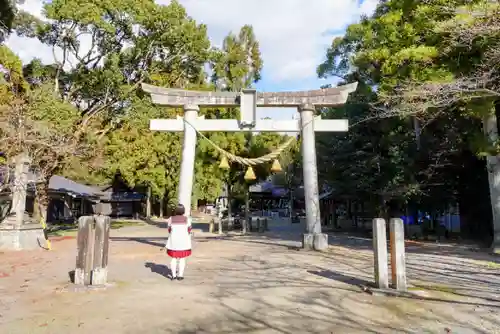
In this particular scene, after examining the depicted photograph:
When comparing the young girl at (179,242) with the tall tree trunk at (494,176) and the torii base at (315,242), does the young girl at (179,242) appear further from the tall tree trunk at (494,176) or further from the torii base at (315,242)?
the tall tree trunk at (494,176)

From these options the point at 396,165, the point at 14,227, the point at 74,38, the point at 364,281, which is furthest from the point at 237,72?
the point at 364,281

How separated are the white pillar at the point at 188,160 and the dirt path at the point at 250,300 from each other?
10.4 ft

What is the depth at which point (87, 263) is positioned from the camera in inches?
279

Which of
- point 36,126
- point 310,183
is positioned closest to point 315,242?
point 310,183

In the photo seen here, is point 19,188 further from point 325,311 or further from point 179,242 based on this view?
point 325,311

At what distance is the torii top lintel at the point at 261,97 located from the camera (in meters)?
13.3

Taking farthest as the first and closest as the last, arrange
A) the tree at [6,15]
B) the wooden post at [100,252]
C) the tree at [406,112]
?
the tree at [6,15], the tree at [406,112], the wooden post at [100,252]

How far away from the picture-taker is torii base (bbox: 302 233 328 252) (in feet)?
40.8

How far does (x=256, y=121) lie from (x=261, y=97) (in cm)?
87

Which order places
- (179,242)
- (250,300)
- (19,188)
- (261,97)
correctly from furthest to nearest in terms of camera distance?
(261,97), (19,188), (179,242), (250,300)

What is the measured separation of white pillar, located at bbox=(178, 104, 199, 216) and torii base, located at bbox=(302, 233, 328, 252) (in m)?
4.01

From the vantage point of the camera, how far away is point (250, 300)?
20.0ft

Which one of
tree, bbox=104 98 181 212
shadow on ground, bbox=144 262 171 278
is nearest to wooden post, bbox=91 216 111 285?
shadow on ground, bbox=144 262 171 278

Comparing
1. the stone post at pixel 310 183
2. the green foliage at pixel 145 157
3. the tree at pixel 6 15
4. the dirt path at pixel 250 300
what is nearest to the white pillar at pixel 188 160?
the dirt path at pixel 250 300
